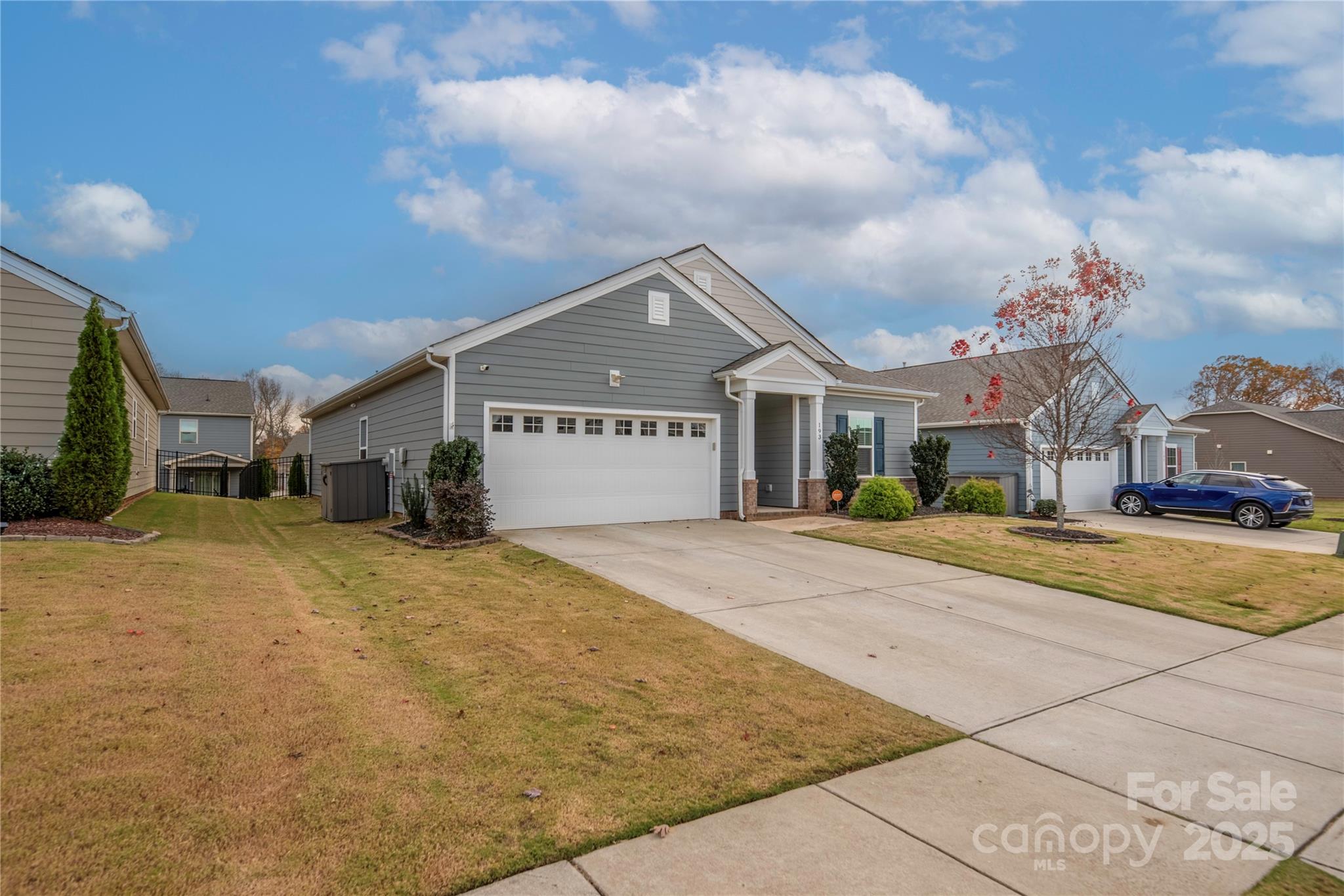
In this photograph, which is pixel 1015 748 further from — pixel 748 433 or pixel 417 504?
pixel 748 433

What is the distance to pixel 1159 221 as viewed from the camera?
1661 cm

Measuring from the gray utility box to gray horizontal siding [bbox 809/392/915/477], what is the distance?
37.6ft

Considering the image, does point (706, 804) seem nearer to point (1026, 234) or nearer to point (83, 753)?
point (83, 753)

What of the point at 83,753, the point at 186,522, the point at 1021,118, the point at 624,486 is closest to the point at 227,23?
the point at 186,522

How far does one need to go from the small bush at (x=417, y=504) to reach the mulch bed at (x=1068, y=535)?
11.7m

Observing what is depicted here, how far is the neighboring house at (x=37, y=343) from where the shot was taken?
10.8 meters

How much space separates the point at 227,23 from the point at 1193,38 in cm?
1652

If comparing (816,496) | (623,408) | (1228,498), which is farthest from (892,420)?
(1228,498)

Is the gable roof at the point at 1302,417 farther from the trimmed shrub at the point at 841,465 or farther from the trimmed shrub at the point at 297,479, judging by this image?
the trimmed shrub at the point at 297,479

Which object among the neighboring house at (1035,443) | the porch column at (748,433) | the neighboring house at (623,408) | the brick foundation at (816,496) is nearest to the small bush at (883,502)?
the brick foundation at (816,496)

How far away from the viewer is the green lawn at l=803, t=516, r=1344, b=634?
27.9 feet

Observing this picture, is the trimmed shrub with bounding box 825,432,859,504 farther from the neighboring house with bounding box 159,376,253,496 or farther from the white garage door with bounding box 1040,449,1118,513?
the neighboring house with bounding box 159,376,253,496

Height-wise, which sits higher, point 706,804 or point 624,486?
point 624,486

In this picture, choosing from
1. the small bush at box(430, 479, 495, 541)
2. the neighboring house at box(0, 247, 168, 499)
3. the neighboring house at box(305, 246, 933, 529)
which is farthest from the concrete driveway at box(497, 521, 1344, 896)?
the neighboring house at box(0, 247, 168, 499)
